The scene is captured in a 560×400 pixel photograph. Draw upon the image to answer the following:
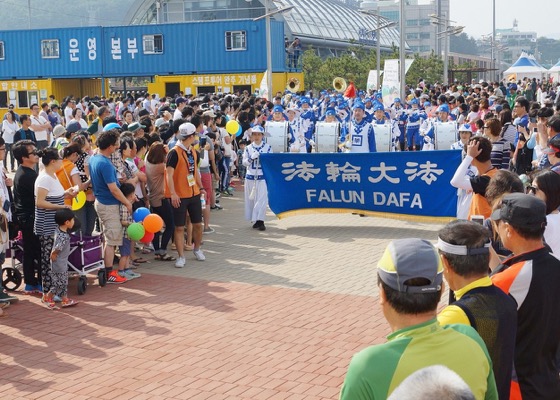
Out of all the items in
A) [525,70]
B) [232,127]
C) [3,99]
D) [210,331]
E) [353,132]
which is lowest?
[210,331]

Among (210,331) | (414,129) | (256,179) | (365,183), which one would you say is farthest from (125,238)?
(414,129)

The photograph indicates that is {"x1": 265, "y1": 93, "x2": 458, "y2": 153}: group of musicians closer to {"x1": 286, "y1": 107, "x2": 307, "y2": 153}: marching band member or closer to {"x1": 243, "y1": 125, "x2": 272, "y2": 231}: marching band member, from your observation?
{"x1": 286, "y1": 107, "x2": 307, "y2": 153}: marching band member

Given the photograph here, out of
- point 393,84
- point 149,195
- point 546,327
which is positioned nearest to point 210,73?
point 393,84

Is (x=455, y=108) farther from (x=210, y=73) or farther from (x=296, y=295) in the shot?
(x=210, y=73)

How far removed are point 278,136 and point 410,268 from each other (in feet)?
45.3

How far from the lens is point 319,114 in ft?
86.0

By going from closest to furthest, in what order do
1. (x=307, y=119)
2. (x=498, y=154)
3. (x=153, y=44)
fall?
(x=498, y=154)
(x=307, y=119)
(x=153, y=44)

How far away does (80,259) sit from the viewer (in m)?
9.62

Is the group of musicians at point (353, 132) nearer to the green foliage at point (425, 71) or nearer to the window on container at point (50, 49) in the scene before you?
the window on container at point (50, 49)

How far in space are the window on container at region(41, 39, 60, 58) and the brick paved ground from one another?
115 ft

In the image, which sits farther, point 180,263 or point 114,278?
point 180,263

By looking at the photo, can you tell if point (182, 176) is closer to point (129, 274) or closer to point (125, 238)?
point (125, 238)

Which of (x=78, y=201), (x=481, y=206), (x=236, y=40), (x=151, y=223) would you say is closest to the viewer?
(x=481, y=206)

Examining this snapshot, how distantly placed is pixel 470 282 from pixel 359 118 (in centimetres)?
1236
